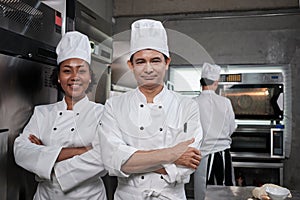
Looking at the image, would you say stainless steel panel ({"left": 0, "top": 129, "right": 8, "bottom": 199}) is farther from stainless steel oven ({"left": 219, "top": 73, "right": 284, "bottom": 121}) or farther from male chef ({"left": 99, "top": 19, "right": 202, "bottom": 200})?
stainless steel oven ({"left": 219, "top": 73, "right": 284, "bottom": 121})

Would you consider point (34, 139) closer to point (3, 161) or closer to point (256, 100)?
point (3, 161)

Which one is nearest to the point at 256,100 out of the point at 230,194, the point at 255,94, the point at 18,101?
the point at 255,94

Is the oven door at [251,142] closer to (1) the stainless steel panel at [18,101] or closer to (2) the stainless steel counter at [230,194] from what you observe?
(2) the stainless steel counter at [230,194]

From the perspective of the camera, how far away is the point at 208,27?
258 cm

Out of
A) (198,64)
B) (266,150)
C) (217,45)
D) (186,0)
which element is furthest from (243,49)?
(266,150)

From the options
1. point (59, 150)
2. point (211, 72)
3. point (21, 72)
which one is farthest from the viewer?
point (211, 72)

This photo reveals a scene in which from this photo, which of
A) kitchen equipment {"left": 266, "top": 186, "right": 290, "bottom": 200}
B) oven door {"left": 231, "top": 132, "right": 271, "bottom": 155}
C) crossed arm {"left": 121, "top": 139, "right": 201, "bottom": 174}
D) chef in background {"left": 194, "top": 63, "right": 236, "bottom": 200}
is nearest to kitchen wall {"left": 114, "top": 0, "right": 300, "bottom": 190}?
oven door {"left": 231, "top": 132, "right": 271, "bottom": 155}

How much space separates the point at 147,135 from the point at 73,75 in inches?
14.3

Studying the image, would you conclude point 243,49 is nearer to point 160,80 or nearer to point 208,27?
point 208,27

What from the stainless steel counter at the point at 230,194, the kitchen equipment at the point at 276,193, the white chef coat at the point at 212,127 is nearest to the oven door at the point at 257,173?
the white chef coat at the point at 212,127

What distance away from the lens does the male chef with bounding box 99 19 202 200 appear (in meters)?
0.93

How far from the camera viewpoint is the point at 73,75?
3.67ft

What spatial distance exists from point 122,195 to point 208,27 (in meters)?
1.91

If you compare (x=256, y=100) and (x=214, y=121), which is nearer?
(x=214, y=121)
